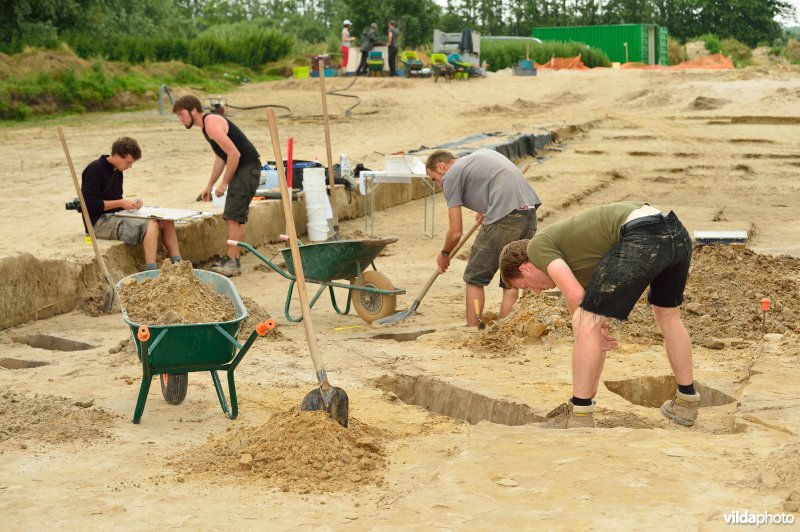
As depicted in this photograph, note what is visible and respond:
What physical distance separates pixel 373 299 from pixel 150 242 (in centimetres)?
188

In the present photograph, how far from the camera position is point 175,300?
5.38 metres

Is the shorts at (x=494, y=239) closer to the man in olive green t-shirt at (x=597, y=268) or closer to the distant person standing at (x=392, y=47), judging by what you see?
the man in olive green t-shirt at (x=597, y=268)

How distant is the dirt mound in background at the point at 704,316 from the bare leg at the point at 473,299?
11.0 inches

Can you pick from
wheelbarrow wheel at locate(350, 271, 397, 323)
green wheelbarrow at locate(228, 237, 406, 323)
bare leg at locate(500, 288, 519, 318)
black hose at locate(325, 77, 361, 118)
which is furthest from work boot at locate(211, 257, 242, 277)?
black hose at locate(325, 77, 361, 118)

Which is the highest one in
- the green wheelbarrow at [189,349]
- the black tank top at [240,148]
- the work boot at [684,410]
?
the black tank top at [240,148]

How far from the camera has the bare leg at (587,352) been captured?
4430 millimetres

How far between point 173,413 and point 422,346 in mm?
1874

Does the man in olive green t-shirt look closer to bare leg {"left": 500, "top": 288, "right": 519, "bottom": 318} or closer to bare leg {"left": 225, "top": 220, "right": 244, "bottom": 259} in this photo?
bare leg {"left": 500, "top": 288, "right": 519, "bottom": 318}

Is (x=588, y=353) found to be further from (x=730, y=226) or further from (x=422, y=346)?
(x=730, y=226)

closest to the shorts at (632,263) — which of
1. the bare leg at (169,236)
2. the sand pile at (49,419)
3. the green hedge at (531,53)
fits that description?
the sand pile at (49,419)

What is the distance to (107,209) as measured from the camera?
319 inches

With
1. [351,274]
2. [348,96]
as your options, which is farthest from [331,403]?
[348,96]

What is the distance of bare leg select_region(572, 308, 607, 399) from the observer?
14.5ft

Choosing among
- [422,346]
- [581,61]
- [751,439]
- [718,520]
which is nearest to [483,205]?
[422,346]
